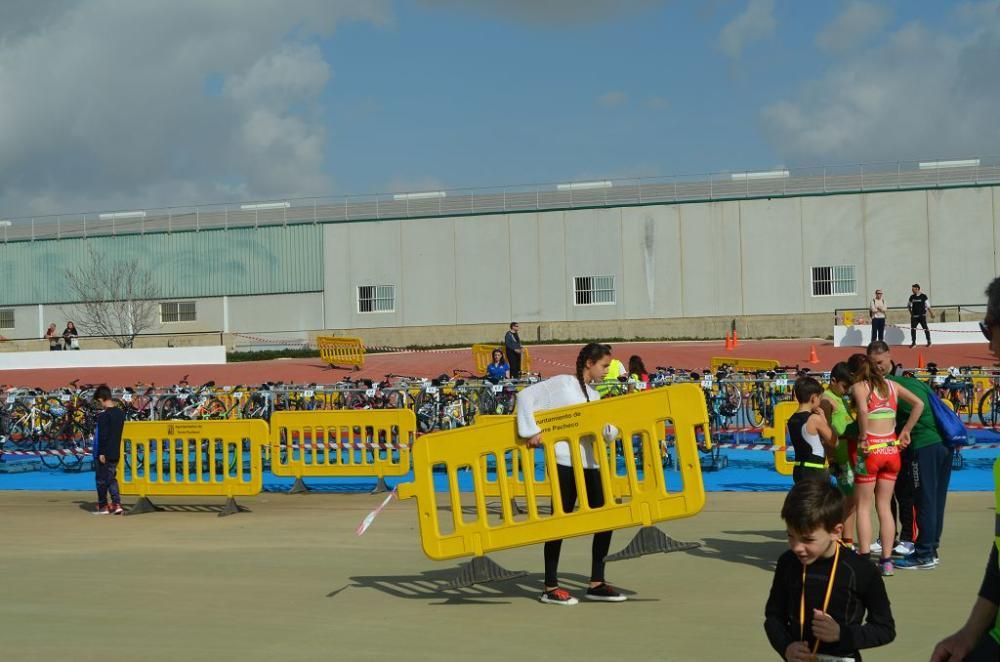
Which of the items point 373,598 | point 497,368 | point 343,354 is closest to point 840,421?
point 373,598

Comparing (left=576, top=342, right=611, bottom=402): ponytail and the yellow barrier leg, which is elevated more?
(left=576, top=342, right=611, bottom=402): ponytail

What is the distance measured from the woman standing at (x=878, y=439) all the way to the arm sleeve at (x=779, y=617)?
5.35 m

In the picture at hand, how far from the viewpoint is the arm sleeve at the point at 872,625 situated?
3.94 meters

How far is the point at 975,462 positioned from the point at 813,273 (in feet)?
122

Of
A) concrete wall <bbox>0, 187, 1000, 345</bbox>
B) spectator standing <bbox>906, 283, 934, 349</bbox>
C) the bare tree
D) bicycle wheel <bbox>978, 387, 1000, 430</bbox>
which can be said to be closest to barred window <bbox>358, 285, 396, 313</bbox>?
concrete wall <bbox>0, 187, 1000, 345</bbox>

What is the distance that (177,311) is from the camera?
63.2m

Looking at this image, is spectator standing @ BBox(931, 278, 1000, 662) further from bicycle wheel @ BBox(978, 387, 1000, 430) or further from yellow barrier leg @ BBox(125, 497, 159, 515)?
bicycle wheel @ BBox(978, 387, 1000, 430)

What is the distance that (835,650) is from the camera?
3986 millimetres

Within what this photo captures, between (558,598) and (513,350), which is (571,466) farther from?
(513,350)

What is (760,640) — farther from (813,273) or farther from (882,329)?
(813,273)

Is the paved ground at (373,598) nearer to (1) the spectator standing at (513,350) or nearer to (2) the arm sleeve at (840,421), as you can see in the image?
(2) the arm sleeve at (840,421)

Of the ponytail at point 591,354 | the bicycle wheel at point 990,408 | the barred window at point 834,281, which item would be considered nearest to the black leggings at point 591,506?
the ponytail at point 591,354

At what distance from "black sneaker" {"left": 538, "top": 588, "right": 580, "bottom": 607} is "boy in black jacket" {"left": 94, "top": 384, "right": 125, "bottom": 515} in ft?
25.2

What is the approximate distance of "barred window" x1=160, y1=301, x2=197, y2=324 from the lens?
207 feet
